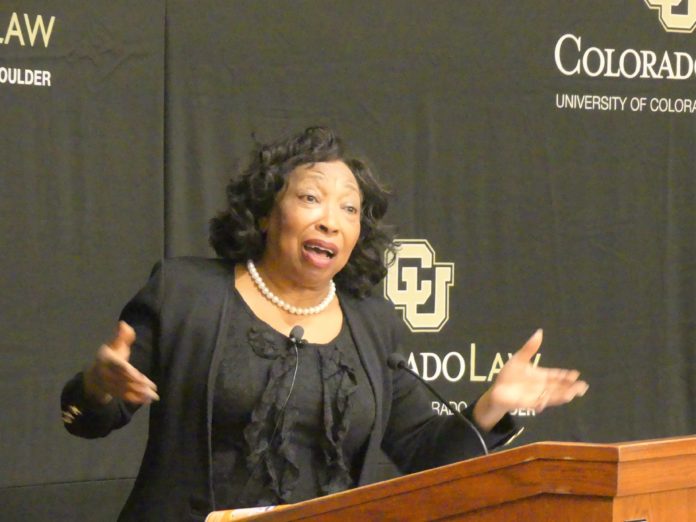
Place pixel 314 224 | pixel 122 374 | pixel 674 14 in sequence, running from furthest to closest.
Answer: pixel 674 14, pixel 314 224, pixel 122 374

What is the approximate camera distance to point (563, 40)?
3863 millimetres

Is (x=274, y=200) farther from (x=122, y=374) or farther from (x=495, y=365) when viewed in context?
(x=495, y=365)

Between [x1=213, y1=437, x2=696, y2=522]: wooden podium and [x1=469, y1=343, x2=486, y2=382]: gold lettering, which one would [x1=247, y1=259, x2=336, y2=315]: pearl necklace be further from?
[x1=469, y1=343, x2=486, y2=382]: gold lettering

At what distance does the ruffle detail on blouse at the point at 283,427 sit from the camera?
7.97 feet

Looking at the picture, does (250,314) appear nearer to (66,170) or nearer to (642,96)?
(66,170)

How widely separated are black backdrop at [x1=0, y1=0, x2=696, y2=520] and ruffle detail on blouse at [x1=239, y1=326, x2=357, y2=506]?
956mm

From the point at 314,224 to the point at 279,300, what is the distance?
18 cm

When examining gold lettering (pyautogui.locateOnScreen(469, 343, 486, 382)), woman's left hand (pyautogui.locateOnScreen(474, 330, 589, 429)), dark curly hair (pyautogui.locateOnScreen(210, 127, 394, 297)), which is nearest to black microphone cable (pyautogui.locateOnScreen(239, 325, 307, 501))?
dark curly hair (pyautogui.locateOnScreen(210, 127, 394, 297))

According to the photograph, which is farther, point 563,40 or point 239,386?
point 563,40

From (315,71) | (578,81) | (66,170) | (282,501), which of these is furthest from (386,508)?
(578,81)

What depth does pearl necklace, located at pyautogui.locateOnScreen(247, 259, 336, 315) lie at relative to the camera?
258 cm

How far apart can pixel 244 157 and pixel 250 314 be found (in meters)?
0.99

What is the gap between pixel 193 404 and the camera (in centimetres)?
246

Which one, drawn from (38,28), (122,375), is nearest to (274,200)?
(122,375)
